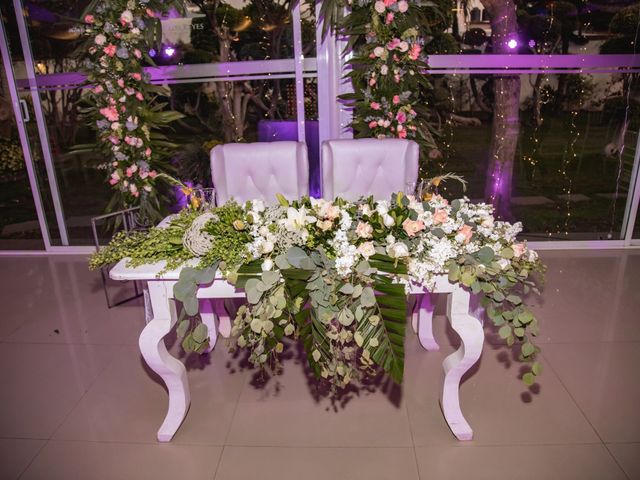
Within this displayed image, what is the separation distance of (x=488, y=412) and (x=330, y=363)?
1027mm

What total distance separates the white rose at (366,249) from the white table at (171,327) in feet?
1.08

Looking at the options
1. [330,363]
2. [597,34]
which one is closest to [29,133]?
[330,363]

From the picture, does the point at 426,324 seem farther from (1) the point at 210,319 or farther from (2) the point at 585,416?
(1) the point at 210,319

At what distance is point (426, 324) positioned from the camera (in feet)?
9.64

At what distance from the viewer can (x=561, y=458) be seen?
6.75ft

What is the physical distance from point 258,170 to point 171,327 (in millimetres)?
1255

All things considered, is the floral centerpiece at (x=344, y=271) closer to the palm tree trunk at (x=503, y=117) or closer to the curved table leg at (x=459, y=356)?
the curved table leg at (x=459, y=356)

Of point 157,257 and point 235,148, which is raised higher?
point 235,148

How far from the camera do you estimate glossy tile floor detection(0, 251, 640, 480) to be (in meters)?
2.05

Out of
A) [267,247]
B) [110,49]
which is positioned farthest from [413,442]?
[110,49]

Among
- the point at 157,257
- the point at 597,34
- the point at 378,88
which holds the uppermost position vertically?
the point at 597,34

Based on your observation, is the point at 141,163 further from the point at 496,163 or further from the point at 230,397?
the point at 496,163

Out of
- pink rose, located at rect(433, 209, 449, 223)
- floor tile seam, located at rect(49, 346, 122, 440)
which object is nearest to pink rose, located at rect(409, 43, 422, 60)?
pink rose, located at rect(433, 209, 449, 223)

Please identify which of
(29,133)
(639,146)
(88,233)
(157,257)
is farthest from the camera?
(88,233)
